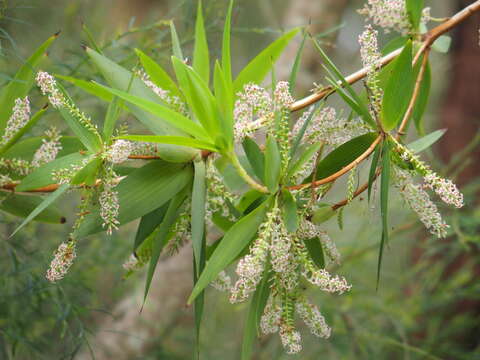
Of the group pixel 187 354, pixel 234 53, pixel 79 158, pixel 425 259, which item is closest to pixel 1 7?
pixel 79 158

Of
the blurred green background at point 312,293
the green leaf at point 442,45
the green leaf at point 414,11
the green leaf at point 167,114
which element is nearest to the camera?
the green leaf at point 167,114

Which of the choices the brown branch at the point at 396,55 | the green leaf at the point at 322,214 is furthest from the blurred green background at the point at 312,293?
the green leaf at the point at 322,214

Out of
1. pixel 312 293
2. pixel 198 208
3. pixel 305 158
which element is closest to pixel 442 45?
pixel 305 158

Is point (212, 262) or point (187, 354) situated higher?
point (212, 262)

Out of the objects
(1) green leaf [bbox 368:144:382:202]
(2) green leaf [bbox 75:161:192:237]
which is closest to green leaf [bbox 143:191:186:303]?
(2) green leaf [bbox 75:161:192:237]

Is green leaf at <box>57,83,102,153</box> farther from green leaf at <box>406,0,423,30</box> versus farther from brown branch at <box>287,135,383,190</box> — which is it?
green leaf at <box>406,0,423,30</box>

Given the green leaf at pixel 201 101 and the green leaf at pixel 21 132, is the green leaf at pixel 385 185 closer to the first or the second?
the green leaf at pixel 201 101

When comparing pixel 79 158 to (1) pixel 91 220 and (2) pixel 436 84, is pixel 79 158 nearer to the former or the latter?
(1) pixel 91 220
